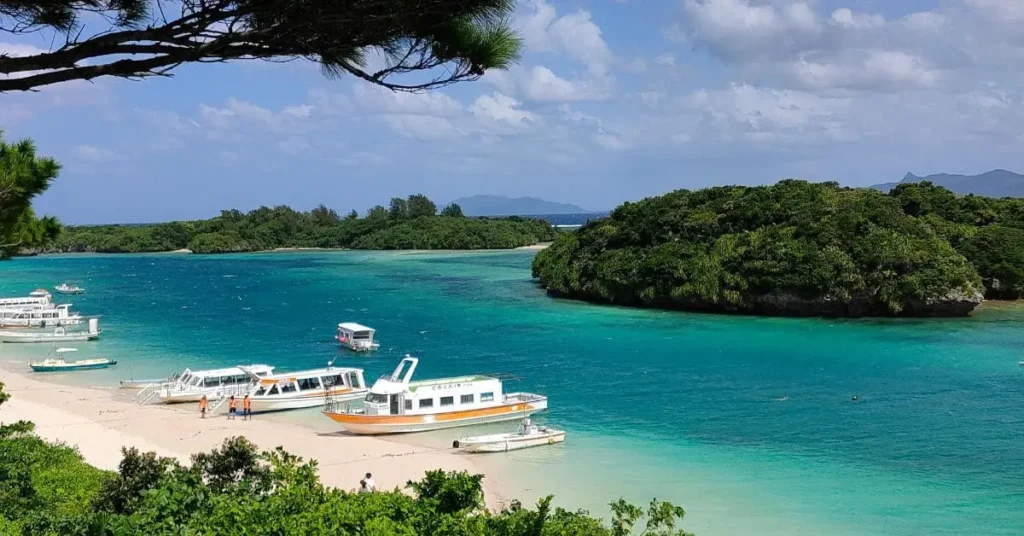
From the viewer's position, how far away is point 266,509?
29.6 feet

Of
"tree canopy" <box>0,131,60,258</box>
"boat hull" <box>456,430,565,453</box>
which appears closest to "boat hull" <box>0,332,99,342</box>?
"boat hull" <box>456,430,565,453</box>

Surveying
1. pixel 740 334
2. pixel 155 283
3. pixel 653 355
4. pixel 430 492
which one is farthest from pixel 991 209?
pixel 155 283

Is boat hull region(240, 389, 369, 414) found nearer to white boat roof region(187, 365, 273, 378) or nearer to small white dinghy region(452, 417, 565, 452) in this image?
white boat roof region(187, 365, 273, 378)

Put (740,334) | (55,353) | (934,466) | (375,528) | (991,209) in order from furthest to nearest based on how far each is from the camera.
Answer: (991,209) → (740,334) → (55,353) → (934,466) → (375,528)

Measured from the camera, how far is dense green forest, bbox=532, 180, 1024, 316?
49.5 meters

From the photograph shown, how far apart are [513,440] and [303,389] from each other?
1063 cm

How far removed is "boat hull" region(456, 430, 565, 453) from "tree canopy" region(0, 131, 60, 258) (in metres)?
14.6

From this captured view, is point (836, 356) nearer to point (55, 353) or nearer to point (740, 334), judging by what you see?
point (740, 334)

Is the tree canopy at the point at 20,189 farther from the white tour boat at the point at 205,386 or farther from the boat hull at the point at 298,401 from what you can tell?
the white tour boat at the point at 205,386

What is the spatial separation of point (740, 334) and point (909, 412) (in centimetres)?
1790

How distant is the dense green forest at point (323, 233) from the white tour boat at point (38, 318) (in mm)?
94204

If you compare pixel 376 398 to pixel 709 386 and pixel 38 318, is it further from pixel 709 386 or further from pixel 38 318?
pixel 38 318

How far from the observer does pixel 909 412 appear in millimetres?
27312

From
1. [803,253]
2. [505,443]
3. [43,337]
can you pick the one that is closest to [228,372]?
[505,443]
